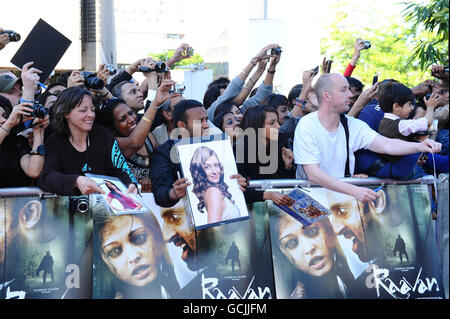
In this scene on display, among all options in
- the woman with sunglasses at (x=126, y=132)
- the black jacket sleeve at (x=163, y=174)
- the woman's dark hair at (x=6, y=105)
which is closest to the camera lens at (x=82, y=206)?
the black jacket sleeve at (x=163, y=174)

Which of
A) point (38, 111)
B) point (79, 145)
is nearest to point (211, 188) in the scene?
point (79, 145)

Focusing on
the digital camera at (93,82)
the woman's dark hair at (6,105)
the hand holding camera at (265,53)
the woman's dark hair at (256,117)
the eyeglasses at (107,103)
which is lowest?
the woman's dark hair at (256,117)

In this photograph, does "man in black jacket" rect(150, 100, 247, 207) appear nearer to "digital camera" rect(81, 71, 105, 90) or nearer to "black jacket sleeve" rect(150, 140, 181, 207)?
"black jacket sleeve" rect(150, 140, 181, 207)

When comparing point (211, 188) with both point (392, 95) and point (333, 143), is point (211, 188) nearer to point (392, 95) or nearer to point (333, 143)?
point (333, 143)

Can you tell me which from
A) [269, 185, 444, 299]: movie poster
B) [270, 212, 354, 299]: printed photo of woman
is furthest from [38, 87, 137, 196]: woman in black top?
[269, 185, 444, 299]: movie poster

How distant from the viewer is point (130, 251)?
14.6 ft

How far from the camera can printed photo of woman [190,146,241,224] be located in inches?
179

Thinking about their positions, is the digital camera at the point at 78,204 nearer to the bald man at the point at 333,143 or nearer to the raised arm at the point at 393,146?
the bald man at the point at 333,143

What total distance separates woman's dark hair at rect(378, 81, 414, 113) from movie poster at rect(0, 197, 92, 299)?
295 cm

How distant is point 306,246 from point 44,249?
195 centimetres

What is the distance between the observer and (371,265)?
4719 mm

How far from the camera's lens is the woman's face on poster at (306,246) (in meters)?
4.64

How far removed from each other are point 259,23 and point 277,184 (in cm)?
1789
